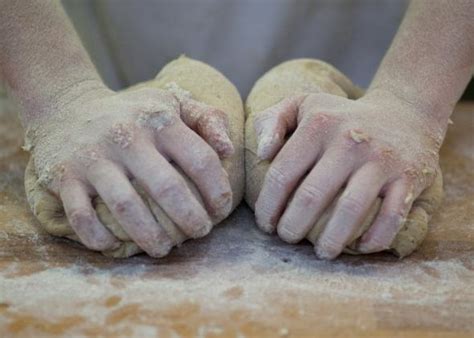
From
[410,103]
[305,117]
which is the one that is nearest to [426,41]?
[410,103]

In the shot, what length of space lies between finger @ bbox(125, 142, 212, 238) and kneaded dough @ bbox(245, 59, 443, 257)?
0.54 ft

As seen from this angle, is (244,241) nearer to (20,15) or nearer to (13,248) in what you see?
(13,248)

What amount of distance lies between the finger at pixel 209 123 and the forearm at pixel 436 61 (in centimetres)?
29

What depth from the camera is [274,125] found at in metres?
1.01

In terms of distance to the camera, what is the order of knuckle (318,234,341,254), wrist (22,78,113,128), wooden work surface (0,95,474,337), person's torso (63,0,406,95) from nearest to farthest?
1. wooden work surface (0,95,474,337)
2. knuckle (318,234,341,254)
3. wrist (22,78,113,128)
4. person's torso (63,0,406,95)

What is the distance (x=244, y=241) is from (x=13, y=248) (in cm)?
36

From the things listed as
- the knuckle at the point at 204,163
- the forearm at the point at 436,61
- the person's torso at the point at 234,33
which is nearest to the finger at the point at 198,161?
the knuckle at the point at 204,163

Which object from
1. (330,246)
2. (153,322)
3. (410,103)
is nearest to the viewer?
(153,322)

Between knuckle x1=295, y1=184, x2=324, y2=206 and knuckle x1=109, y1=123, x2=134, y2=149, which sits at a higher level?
knuckle x1=109, y1=123, x2=134, y2=149

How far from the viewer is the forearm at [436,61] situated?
3.58 feet

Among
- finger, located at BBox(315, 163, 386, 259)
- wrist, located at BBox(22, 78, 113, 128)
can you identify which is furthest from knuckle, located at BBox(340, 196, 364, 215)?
wrist, located at BBox(22, 78, 113, 128)

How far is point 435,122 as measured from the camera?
1079 mm

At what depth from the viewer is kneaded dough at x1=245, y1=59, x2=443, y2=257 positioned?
96cm

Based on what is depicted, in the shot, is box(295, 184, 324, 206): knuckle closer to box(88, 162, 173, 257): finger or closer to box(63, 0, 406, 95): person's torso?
box(88, 162, 173, 257): finger
